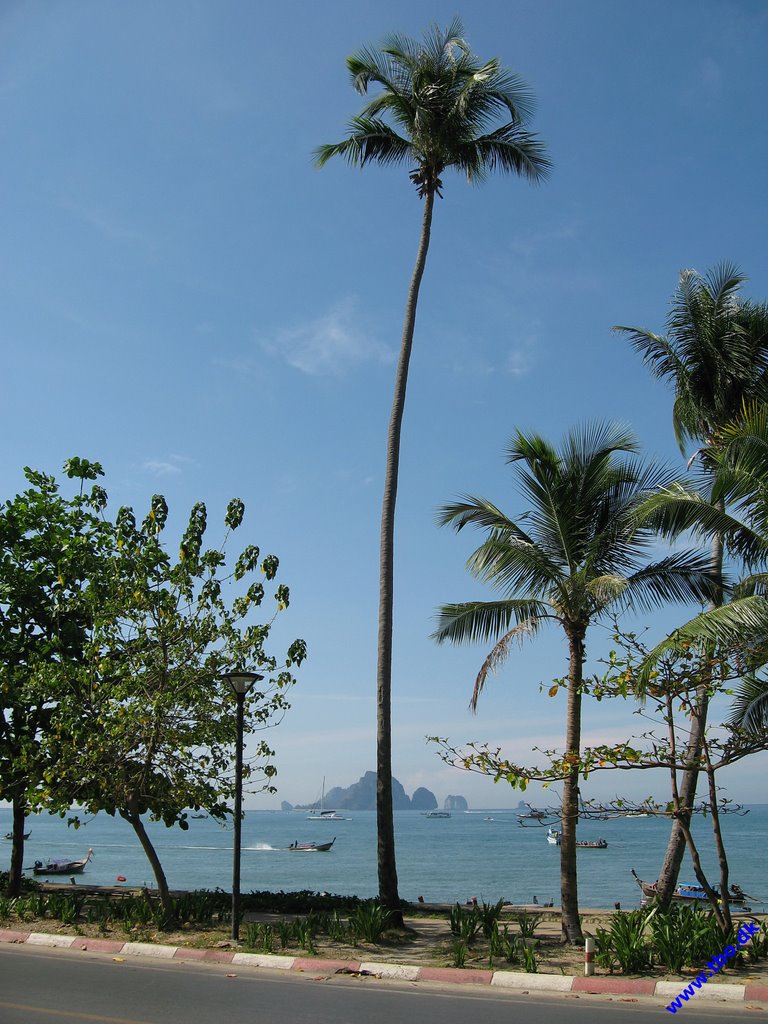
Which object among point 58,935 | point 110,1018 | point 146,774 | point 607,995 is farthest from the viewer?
point 146,774

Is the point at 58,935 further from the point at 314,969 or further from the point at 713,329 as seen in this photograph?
the point at 713,329

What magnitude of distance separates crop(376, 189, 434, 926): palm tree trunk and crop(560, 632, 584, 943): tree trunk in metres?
2.75

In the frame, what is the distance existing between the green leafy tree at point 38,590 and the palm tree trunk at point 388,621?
225 inches

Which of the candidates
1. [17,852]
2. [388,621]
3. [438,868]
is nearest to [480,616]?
[388,621]

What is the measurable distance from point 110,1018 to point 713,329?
17078 mm

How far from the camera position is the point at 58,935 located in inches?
554

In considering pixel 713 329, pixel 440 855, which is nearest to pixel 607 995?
pixel 713 329

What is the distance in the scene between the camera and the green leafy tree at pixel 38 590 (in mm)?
17447

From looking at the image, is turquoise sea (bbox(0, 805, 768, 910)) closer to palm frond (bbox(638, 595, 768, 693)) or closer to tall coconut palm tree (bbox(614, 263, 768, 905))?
tall coconut palm tree (bbox(614, 263, 768, 905))

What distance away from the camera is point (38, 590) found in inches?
722

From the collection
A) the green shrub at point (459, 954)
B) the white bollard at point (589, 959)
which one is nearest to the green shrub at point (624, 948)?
the white bollard at point (589, 959)

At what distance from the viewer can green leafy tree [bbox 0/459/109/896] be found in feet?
57.2

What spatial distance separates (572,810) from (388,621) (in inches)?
193

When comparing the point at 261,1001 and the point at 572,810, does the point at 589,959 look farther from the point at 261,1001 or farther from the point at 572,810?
the point at 261,1001
